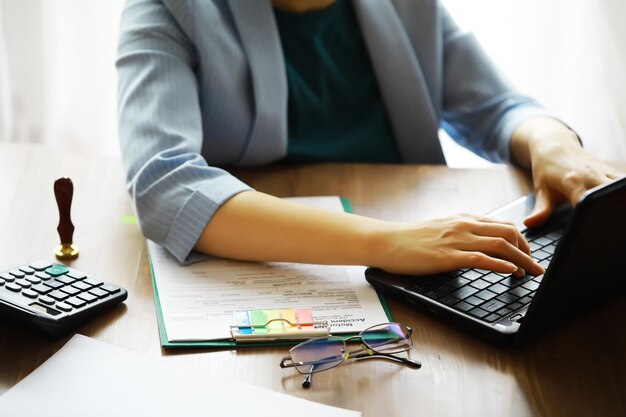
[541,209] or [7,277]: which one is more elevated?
[7,277]

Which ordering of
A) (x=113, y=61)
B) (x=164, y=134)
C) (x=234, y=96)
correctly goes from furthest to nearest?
1. (x=113, y=61)
2. (x=234, y=96)
3. (x=164, y=134)

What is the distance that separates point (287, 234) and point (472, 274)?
24cm

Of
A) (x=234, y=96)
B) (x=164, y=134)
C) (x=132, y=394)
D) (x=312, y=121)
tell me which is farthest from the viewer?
(x=312, y=121)

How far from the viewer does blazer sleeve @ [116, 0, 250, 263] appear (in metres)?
Result: 1.08

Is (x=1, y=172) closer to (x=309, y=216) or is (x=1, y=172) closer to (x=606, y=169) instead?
(x=309, y=216)

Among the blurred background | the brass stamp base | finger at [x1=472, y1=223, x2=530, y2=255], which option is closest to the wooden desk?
the brass stamp base

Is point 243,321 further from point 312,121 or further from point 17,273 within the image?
point 312,121

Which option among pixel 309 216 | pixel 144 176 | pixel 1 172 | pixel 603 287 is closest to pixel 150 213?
pixel 144 176

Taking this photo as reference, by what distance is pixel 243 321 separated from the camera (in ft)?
3.00

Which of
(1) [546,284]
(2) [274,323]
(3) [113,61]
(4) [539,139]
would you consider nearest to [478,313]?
(1) [546,284]

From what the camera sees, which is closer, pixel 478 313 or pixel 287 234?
pixel 478 313

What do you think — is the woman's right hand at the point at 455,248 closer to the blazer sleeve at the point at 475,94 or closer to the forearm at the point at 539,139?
the forearm at the point at 539,139

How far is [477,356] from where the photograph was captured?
879 mm

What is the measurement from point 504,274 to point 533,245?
0.14 metres
